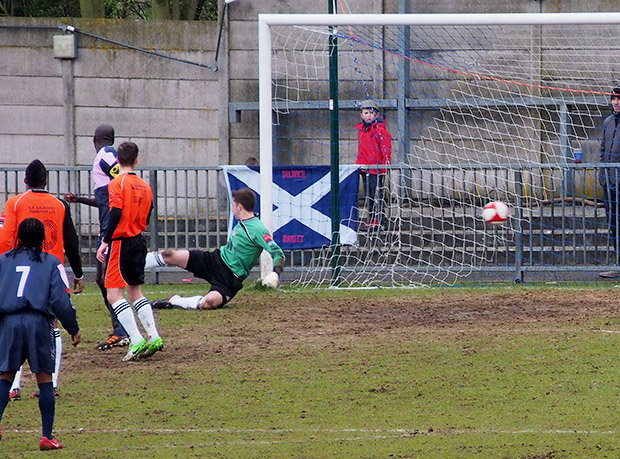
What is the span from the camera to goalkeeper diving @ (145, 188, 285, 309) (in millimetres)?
11453

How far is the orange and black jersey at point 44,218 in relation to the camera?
26.3 ft

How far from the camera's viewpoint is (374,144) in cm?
1464

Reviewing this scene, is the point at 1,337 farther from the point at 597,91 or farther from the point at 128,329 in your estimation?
the point at 597,91

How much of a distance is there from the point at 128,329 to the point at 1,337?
2476 millimetres

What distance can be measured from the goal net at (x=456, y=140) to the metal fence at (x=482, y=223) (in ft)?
0.07

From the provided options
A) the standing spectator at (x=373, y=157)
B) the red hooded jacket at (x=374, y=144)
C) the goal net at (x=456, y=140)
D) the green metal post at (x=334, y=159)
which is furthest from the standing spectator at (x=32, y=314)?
the red hooded jacket at (x=374, y=144)

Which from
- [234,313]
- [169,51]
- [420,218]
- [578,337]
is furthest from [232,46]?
[578,337]

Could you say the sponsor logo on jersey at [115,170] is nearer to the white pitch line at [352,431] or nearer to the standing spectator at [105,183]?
the standing spectator at [105,183]

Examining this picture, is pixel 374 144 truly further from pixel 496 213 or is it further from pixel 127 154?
pixel 127 154

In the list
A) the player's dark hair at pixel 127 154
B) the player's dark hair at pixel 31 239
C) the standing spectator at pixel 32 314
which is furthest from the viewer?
the player's dark hair at pixel 127 154

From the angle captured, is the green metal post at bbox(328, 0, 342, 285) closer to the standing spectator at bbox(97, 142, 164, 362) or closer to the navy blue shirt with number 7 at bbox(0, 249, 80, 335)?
the standing spectator at bbox(97, 142, 164, 362)

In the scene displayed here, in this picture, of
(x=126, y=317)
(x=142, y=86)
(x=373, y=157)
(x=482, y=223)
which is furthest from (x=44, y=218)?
(x=142, y=86)

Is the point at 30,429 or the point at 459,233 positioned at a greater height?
the point at 459,233

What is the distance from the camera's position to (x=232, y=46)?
17.2m
